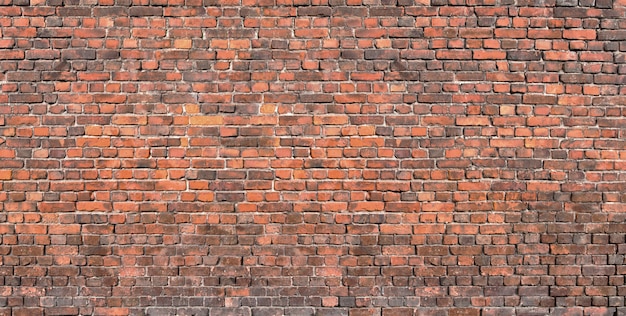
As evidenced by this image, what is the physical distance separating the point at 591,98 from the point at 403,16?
1.38 metres

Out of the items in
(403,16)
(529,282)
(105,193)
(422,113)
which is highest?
(403,16)

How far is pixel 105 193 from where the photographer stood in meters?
2.83

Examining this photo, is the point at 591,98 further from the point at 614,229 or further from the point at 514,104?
the point at 614,229

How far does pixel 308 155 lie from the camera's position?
283 centimetres

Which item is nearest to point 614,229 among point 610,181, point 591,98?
point 610,181

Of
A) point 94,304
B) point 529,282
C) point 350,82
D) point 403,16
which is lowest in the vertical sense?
point 94,304

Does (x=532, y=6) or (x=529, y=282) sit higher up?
(x=532, y=6)

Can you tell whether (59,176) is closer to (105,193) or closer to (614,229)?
(105,193)

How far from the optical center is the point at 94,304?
2.85 m

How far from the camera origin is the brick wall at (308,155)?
2816mm

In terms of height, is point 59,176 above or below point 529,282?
above

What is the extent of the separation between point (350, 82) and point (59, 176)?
6.69 feet

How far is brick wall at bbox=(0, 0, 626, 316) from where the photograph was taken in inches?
111

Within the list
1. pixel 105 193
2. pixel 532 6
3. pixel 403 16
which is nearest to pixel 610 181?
pixel 532 6
